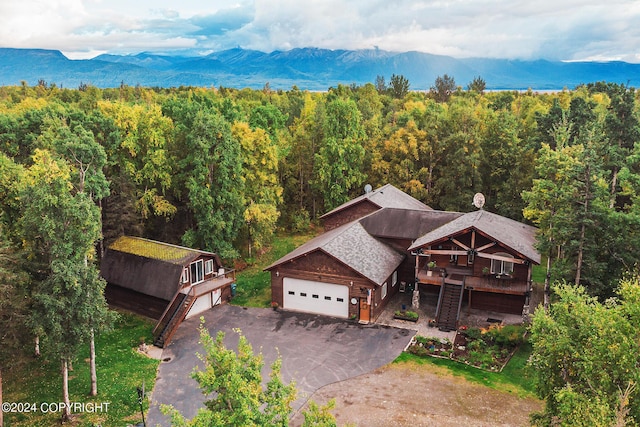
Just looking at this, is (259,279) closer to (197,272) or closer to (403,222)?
(197,272)

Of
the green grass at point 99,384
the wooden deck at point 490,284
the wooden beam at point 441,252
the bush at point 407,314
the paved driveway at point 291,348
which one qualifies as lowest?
the green grass at point 99,384

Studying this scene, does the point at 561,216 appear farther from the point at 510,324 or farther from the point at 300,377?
the point at 300,377

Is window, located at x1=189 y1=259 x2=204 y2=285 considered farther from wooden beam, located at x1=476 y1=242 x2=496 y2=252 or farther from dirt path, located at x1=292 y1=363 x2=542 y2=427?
wooden beam, located at x1=476 y1=242 x2=496 y2=252

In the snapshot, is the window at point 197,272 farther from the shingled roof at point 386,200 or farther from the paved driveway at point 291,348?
the shingled roof at point 386,200

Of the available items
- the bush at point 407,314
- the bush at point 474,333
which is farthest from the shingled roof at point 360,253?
the bush at point 474,333

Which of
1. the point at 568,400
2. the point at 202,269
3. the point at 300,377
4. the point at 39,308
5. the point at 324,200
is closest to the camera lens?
the point at 568,400

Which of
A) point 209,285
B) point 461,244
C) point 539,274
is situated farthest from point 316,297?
point 539,274

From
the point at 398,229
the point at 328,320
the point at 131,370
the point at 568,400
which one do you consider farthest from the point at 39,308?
the point at 398,229

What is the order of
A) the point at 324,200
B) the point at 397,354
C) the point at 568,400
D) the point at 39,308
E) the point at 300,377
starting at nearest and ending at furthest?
the point at 568,400
the point at 39,308
the point at 300,377
the point at 397,354
the point at 324,200
